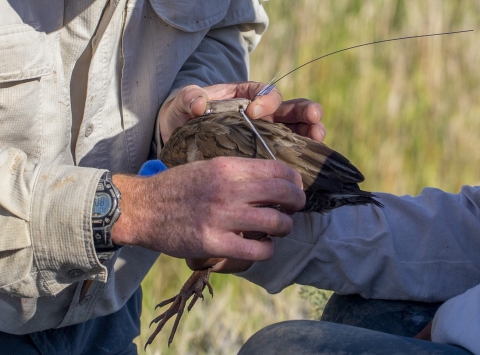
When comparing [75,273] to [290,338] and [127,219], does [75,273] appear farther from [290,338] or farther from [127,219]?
[290,338]

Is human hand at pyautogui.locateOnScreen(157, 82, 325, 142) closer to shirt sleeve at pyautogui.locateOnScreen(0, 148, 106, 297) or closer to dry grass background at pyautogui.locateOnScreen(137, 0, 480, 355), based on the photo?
shirt sleeve at pyautogui.locateOnScreen(0, 148, 106, 297)

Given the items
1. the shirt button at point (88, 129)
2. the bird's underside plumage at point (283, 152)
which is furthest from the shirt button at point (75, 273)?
the shirt button at point (88, 129)

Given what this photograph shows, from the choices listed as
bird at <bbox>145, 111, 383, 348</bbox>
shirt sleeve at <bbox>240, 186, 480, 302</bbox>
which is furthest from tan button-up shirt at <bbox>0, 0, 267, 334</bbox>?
shirt sleeve at <bbox>240, 186, 480, 302</bbox>

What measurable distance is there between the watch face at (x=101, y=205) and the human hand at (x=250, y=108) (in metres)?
0.69

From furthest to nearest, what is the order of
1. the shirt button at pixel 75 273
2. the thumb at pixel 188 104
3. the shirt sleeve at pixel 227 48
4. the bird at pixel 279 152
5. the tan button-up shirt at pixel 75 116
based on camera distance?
the shirt sleeve at pixel 227 48 < the thumb at pixel 188 104 < the bird at pixel 279 152 < the shirt button at pixel 75 273 < the tan button-up shirt at pixel 75 116

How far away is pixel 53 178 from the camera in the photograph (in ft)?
6.87

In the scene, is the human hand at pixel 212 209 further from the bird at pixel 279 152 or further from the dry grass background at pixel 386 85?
the dry grass background at pixel 386 85

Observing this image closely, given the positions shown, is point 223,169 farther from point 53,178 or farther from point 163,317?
point 163,317

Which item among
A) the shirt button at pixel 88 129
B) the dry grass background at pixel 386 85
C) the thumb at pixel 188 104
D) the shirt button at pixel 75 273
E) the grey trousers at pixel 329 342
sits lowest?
the dry grass background at pixel 386 85

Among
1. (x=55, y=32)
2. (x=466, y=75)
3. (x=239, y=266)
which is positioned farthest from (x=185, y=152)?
(x=466, y=75)

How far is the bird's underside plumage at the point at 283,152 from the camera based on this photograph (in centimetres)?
246

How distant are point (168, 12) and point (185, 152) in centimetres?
70

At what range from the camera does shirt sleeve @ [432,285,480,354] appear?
1.60 meters

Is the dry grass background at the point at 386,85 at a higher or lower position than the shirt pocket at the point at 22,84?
lower
